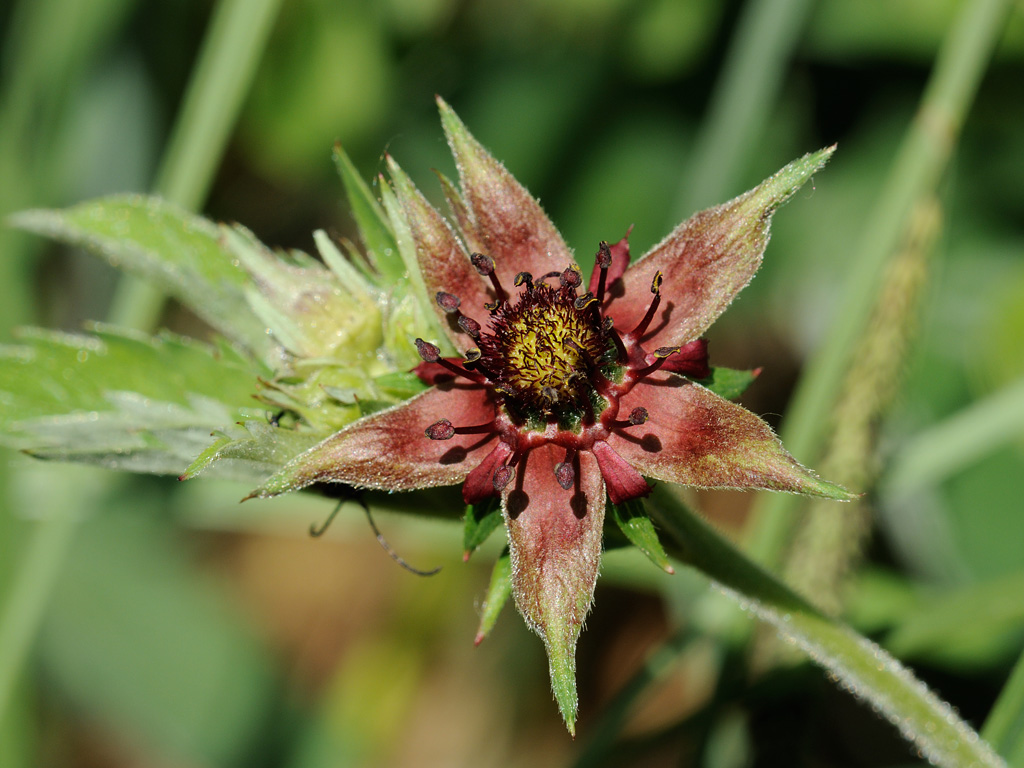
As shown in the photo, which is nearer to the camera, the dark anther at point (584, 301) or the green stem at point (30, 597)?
the dark anther at point (584, 301)

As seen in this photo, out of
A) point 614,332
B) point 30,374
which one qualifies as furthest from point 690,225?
point 30,374

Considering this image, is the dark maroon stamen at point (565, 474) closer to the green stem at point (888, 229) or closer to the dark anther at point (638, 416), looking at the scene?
the dark anther at point (638, 416)

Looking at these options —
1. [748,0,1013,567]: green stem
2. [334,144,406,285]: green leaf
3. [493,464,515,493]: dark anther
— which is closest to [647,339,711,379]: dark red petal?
[493,464,515,493]: dark anther

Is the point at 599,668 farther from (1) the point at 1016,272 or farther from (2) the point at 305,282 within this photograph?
(2) the point at 305,282

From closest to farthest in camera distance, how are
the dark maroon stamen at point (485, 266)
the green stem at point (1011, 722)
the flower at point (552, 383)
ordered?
1. the flower at point (552, 383)
2. the dark maroon stamen at point (485, 266)
3. the green stem at point (1011, 722)

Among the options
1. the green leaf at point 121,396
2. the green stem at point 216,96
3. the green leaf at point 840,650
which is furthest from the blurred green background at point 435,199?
the green leaf at point 840,650

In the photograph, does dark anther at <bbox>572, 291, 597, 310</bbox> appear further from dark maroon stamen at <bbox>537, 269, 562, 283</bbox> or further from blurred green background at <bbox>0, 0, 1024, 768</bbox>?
blurred green background at <bbox>0, 0, 1024, 768</bbox>
